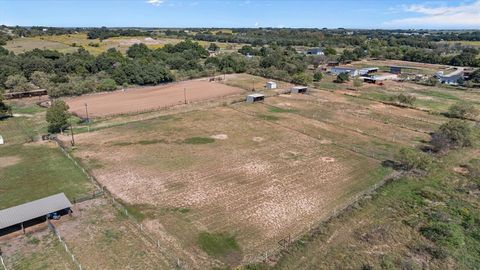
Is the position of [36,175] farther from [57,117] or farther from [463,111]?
[463,111]

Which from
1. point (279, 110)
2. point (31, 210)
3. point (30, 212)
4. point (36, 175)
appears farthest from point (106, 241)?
point (279, 110)

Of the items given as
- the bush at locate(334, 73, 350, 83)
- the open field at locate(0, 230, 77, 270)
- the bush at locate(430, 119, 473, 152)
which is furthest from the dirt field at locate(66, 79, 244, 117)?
→ the bush at locate(430, 119, 473, 152)

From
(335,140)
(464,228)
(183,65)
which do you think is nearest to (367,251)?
(464,228)

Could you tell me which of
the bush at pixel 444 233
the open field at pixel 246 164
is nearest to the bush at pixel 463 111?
the open field at pixel 246 164

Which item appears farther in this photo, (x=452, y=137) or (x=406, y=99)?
(x=406, y=99)

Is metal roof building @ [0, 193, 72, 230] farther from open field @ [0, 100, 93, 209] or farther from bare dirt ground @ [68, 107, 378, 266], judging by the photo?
bare dirt ground @ [68, 107, 378, 266]

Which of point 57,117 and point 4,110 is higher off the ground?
→ point 57,117
